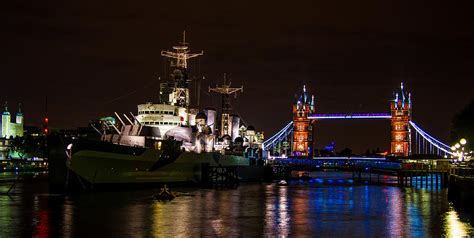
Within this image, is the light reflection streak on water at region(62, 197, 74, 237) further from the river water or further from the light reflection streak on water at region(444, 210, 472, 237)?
the light reflection streak on water at region(444, 210, 472, 237)

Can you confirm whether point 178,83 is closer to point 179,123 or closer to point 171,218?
point 179,123

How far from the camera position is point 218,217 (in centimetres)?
3806

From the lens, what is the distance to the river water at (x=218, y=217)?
103ft

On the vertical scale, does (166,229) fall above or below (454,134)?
below

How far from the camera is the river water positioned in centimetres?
3145

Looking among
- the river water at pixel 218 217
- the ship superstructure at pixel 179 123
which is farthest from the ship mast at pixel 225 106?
the river water at pixel 218 217

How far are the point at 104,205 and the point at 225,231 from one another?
1374cm

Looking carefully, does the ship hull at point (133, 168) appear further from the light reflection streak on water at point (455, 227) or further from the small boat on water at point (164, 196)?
the light reflection streak on water at point (455, 227)

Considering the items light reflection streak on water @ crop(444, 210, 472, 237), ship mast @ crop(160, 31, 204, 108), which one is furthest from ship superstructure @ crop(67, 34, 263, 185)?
light reflection streak on water @ crop(444, 210, 472, 237)

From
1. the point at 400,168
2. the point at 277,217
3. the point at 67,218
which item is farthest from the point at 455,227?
the point at 400,168

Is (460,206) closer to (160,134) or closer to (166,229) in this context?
(166,229)

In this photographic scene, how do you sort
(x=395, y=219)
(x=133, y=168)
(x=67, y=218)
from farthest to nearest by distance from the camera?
(x=133, y=168) → (x=395, y=219) → (x=67, y=218)

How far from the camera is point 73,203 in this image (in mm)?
44031

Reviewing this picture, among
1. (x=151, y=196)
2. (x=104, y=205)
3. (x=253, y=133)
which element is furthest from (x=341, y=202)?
(x=253, y=133)
